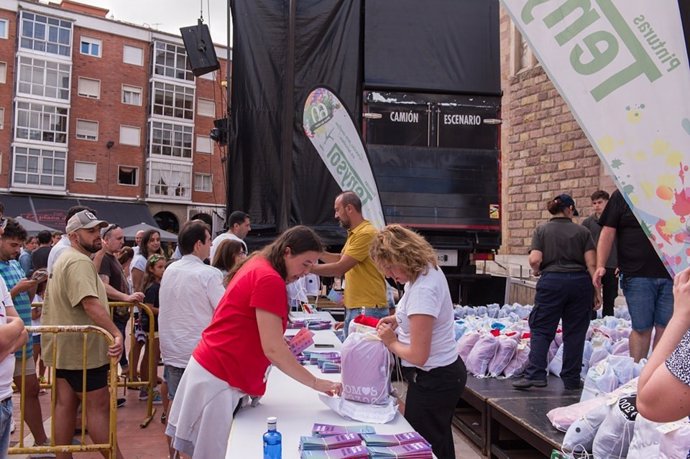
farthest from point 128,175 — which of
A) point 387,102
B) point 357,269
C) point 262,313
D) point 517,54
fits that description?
point 262,313

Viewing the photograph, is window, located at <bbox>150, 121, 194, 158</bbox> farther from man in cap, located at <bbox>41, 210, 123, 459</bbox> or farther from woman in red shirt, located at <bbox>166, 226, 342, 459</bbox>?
woman in red shirt, located at <bbox>166, 226, 342, 459</bbox>

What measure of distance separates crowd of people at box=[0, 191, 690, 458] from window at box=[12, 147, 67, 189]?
1079 inches

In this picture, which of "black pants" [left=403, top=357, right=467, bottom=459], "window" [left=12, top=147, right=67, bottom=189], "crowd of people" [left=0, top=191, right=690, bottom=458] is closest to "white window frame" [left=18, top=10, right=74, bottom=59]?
"window" [left=12, top=147, right=67, bottom=189]

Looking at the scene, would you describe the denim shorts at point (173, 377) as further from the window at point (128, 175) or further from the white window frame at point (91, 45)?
the white window frame at point (91, 45)

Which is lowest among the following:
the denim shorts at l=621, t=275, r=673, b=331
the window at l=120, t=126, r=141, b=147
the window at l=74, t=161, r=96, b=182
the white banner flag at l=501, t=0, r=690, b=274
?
the denim shorts at l=621, t=275, r=673, b=331

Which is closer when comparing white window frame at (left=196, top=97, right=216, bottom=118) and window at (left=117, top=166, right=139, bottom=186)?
window at (left=117, top=166, right=139, bottom=186)

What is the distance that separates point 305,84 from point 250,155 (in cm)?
123

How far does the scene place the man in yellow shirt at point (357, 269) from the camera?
425 cm

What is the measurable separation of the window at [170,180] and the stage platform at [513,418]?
102 feet

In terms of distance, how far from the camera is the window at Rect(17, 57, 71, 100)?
30.4 metres

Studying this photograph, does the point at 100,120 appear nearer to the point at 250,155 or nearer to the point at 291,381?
the point at 250,155

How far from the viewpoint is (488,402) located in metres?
3.93

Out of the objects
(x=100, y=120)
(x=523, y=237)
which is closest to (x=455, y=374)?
(x=523, y=237)

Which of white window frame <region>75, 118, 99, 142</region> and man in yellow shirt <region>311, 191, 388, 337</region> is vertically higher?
white window frame <region>75, 118, 99, 142</region>
